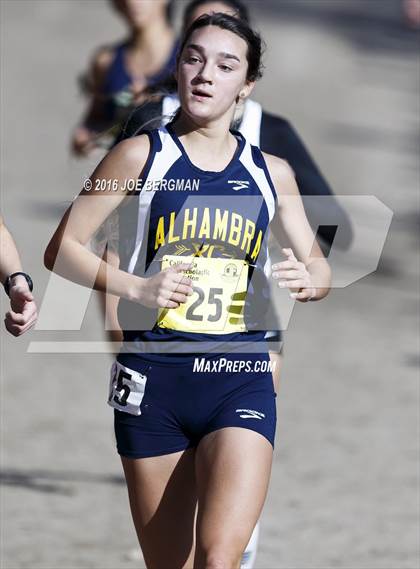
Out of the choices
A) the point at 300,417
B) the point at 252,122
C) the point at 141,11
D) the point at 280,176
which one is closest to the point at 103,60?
the point at 141,11

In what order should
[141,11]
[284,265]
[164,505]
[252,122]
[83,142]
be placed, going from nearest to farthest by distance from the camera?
[284,265] < [164,505] < [252,122] < [83,142] < [141,11]

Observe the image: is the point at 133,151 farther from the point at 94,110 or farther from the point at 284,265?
the point at 94,110

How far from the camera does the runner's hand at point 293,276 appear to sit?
379 centimetres

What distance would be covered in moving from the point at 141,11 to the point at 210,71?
423 cm

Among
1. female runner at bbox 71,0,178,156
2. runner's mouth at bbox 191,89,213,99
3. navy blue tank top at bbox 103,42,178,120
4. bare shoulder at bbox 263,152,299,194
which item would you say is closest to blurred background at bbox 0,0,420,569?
navy blue tank top at bbox 103,42,178,120

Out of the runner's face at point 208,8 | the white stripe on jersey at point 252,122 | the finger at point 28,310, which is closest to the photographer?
the finger at point 28,310

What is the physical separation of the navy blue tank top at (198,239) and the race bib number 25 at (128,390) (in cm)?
7

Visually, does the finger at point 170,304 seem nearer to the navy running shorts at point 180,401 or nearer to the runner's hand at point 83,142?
the navy running shorts at point 180,401

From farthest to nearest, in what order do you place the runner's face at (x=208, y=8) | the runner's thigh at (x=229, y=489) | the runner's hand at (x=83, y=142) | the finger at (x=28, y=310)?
the runner's hand at (x=83, y=142) → the runner's face at (x=208, y=8) → the finger at (x=28, y=310) → the runner's thigh at (x=229, y=489)

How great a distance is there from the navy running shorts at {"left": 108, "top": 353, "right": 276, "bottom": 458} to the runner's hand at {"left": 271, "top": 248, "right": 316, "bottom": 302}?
0.26 meters

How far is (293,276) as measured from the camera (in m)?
3.81

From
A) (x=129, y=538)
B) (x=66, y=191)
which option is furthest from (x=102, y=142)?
(x=66, y=191)

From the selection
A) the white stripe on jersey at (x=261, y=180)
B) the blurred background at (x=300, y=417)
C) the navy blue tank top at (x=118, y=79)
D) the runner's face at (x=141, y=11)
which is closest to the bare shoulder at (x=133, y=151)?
the white stripe on jersey at (x=261, y=180)

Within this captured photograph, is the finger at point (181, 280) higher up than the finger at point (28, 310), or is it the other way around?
the finger at point (181, 280)
